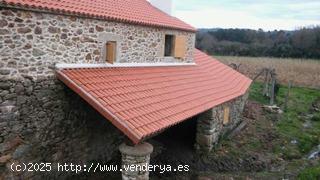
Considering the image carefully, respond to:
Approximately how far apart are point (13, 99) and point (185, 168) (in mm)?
5630

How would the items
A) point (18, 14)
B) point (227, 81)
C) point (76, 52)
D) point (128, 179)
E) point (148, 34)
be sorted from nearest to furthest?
point (18, 14), point (128, 179), point (76, 52), point (148, 34), point (227, 81)

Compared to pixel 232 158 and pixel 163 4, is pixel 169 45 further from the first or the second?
pixel 232 158

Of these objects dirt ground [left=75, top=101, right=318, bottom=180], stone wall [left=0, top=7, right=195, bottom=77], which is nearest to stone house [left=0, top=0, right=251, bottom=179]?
stone wall [left=0, top=7, right=195, bottom=77]

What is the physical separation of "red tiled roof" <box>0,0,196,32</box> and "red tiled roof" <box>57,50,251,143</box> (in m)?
1.45

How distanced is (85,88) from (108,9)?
128 inches

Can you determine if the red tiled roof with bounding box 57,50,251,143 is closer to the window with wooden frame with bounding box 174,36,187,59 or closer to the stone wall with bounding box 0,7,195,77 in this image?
the stone wall with bounding box 0,7,195,77

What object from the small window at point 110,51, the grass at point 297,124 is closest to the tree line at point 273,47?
the grass at point 297,124

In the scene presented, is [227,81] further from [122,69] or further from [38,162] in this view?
[38,162]

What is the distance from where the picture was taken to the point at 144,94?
29.9 ft

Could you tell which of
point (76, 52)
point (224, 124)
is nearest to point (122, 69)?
point (76, 52)

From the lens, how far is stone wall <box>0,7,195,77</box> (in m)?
6.93

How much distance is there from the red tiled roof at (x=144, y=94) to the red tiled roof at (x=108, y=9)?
4.74 feet

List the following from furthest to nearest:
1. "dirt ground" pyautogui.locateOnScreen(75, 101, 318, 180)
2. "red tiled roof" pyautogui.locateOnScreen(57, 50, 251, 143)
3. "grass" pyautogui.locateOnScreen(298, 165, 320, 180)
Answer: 1. "dirt ground" pyautogui.locateOnScreen(75, 101, 318, 180)
2. "grass" pyautogui.locateOnScreen(298, 165, 320, 180)
3. "red tiled roof" pyautogui.locateOnScreen(57, 50, 251, 143)

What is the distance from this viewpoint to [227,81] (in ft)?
50.0
